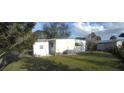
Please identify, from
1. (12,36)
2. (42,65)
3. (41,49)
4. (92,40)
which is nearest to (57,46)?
(41,49)

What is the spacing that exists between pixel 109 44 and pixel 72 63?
23.7 inches

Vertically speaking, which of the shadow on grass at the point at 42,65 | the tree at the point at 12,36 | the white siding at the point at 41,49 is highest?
the tree at the point at 12,36

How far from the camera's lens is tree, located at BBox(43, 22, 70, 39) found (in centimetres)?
406

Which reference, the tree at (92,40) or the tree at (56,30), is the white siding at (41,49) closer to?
the tree at (56,30)

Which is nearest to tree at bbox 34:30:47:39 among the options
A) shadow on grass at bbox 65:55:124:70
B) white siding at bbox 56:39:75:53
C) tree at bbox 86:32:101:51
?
white siding at bbox 56:39:75:53

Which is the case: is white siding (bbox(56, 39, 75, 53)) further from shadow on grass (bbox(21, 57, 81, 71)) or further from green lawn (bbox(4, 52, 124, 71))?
shadow on grass (bbox(21, 57, 81, 71))

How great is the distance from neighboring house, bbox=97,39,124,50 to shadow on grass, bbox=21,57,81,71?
46 centimetres

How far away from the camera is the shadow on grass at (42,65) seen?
4125 millimetres

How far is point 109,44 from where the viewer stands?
4129 mm

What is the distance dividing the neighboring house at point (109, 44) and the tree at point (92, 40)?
58mm

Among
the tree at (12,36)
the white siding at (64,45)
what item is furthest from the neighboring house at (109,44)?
the tree at (12,36)

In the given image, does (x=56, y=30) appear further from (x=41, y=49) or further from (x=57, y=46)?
(x=41, y=49)
